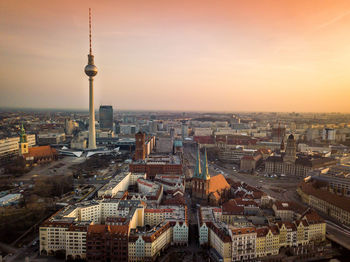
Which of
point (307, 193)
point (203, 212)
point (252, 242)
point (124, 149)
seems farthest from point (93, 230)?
point (124, 149)

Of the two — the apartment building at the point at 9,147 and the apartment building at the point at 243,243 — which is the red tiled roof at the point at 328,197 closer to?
the apartment building at the point at 243,243

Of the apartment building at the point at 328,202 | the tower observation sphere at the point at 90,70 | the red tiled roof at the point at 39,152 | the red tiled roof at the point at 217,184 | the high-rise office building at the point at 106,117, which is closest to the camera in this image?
the apartment building at the point at 328,202

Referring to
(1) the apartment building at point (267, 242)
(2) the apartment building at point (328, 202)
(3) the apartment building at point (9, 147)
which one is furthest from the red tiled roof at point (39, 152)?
(2) the apartment building at point (328, 202)

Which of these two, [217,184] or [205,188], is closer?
[205,188]

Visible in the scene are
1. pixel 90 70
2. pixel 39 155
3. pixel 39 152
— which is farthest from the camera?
pixel 90 70

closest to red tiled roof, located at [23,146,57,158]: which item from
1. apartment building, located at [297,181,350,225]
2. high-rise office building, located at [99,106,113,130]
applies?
apartment building, located at [297,181,350,225]

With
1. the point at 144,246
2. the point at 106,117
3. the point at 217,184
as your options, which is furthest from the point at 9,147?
the point at 106,117

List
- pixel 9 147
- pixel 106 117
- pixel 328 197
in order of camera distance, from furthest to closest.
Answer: pixel 106 117, pixel 9 147, pixel 328 197

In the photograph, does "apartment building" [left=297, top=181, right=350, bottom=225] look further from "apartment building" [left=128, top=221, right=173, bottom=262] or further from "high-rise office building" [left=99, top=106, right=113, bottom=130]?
"high-rise office building" [left=99, top=106, right=113, bottom=130]

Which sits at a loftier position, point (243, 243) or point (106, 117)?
point (106, 117)

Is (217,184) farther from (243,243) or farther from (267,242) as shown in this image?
(243,243)

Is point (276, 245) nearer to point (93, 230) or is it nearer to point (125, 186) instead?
point (93, 230)
